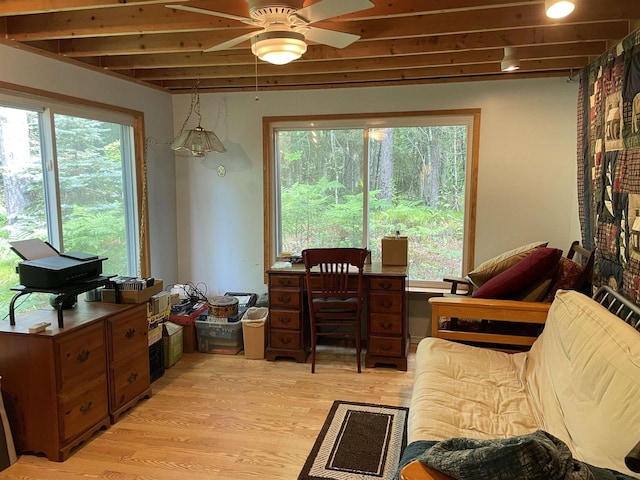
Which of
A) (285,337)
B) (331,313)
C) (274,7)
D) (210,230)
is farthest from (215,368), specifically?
(274,7)

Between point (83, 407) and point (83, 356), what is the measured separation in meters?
0.29

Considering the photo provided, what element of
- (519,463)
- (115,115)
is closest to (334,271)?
(115,115)

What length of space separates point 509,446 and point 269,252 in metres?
3.48

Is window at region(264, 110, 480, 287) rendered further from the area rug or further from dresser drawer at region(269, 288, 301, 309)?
the area rug

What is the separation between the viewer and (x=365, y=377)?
3.48 m

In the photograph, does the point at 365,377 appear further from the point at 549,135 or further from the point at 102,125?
the point at 102,125

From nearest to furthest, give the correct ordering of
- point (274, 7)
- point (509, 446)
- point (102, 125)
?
point (509, 446) → point (274, 7) → point (102, 125)

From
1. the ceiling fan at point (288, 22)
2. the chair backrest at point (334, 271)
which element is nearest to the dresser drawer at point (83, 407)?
the chair backrest at point (334, 271)

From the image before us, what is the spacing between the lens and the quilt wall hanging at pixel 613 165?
7.73 ft

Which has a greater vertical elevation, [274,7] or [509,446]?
[274,7]

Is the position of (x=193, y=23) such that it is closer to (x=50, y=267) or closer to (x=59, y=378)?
(x=50, y=267)

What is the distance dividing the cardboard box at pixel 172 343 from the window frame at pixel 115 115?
2.25 ft

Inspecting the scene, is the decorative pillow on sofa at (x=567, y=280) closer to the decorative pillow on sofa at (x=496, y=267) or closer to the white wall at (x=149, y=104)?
the decorative pillow on sofa at (x=496, y=267)

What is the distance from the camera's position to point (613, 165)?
103 inches
